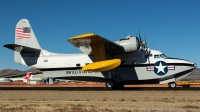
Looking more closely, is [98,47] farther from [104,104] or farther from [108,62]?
[104,104]

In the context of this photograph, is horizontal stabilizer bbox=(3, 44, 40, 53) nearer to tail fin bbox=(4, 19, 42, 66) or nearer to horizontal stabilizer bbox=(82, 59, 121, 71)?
tail fin bbox=(4, 19, 42, 66)

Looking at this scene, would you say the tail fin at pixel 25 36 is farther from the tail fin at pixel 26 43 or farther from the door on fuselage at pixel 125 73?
the door on fuselage at pixel 125 73

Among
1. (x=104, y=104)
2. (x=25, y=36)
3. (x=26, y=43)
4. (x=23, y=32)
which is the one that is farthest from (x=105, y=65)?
(x=23, y=32)

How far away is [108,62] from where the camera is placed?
22672 millimetres

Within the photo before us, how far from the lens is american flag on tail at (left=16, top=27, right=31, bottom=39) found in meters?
29.4

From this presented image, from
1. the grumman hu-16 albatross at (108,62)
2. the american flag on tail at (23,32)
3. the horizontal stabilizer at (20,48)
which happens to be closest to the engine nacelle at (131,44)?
the grumman hu-16 albatross at (108,62)

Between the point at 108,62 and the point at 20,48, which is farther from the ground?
the point at 20,48

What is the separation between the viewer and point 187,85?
30.6 m

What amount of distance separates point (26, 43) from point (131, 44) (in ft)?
43.1

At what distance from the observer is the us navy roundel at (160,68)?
2462 centimetres

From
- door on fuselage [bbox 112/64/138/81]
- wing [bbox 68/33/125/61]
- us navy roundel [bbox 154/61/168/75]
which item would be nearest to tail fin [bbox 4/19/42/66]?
wing [bbox 68/33/125/61]

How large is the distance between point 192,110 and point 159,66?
14411 millimetres

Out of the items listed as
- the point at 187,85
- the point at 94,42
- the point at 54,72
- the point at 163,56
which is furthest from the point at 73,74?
the point at 187,85

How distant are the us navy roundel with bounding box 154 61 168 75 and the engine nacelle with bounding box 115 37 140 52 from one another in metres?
2.87
